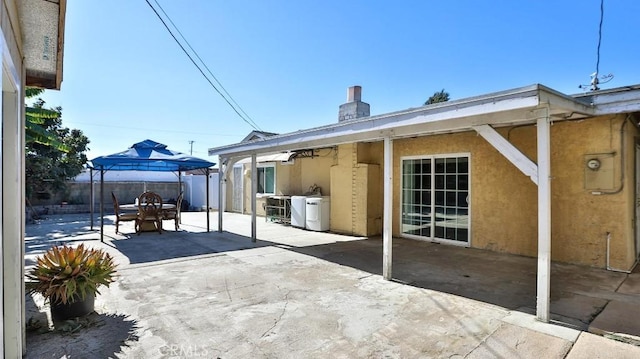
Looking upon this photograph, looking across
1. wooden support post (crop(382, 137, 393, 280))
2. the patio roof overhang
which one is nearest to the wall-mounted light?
the patio roof overhang

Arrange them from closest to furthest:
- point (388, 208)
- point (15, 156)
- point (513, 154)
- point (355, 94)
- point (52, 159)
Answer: point (15, 156) → point (513, 154) → point (388, 208) → point (355, 94) → point (52, 159)

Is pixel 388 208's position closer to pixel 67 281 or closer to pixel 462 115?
pixel 462 115

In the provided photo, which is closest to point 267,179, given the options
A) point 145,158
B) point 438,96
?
point 145,158

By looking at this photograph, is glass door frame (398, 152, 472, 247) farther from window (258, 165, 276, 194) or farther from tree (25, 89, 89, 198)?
tree (25, 89, 89, 198)

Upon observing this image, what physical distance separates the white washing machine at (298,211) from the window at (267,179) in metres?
2.65

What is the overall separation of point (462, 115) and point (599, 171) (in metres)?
3.59

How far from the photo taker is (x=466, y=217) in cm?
794

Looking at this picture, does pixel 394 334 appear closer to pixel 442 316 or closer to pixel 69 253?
pixel 442 316

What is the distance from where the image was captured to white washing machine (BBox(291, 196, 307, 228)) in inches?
437

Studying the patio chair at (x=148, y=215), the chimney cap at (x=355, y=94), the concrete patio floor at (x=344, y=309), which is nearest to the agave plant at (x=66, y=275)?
the concrete patio floor at (x=344, y=309)

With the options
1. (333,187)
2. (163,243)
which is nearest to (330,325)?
(163,243)

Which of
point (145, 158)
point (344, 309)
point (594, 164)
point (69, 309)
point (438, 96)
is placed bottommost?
point (344, 309)

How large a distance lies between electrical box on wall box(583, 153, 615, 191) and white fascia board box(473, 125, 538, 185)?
10.00ft

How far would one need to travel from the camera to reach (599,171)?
593 cm
